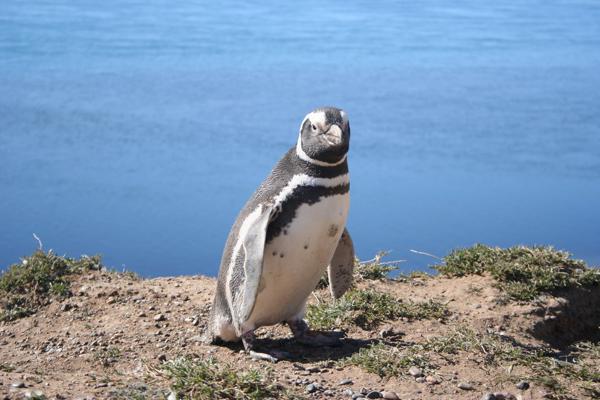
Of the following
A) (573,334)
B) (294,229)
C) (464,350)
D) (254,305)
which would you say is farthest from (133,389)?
(573,334)

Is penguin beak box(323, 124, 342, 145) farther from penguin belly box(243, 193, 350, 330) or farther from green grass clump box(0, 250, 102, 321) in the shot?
green grass clump box(0, 250, 102, 321)

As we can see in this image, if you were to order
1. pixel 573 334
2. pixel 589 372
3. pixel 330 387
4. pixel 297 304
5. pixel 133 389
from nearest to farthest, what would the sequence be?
pixel 133 389 < pixel 330 387 < pixel 589 372 < pixel 297 304 < pixel 573 334

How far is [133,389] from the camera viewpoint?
9.29 ft

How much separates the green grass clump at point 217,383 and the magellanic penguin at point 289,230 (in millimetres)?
419

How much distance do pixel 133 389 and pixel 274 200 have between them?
2.88ft

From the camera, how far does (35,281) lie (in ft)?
14.9

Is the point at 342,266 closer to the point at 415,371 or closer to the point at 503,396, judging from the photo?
the point at 415,371

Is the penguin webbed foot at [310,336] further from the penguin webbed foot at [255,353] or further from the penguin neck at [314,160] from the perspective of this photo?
the penguin neck at [314,160]

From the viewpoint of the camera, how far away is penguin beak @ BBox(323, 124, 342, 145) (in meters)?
3.23

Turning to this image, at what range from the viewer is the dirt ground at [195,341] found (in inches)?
119

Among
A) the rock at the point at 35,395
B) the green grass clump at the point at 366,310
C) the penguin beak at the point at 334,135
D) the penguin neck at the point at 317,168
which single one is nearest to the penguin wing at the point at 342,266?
the green grass clump at the point at 366,310

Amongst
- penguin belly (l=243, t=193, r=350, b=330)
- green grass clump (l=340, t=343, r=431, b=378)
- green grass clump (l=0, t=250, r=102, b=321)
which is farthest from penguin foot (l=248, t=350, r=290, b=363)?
green grass clump (l=0, t=250, r=102, b=321)

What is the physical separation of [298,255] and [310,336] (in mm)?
423

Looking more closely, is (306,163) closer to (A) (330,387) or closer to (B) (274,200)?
(B) (274,200)
